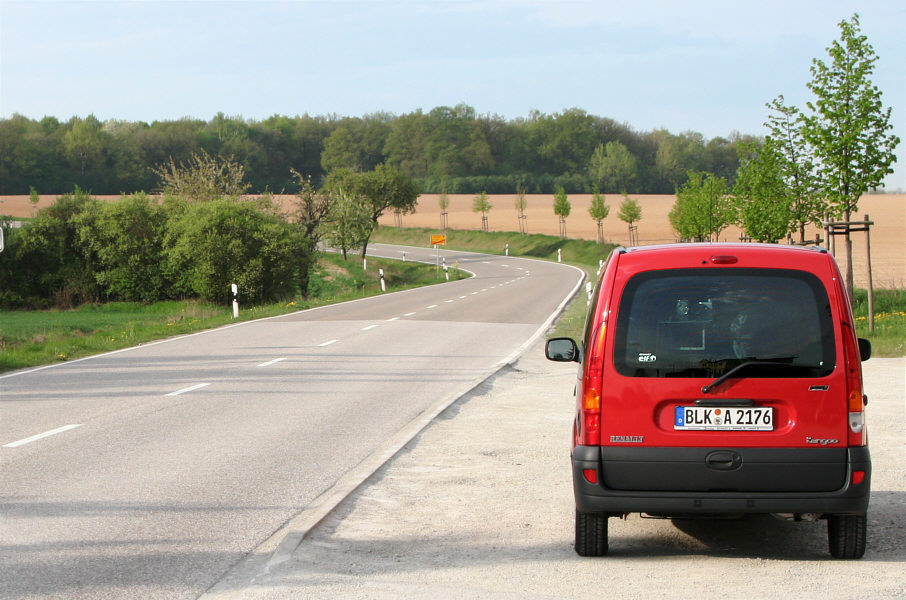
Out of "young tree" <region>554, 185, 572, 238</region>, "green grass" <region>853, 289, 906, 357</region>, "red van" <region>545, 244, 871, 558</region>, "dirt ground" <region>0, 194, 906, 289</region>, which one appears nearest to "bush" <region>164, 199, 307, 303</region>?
"dirt ground" <region>0, 194, 906, 289</region>

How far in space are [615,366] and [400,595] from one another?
5.69 feet

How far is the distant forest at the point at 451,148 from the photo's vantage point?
138125mm

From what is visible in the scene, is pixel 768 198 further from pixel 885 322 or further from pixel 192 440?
pixel 192 440

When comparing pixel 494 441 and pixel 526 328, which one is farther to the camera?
pixel 526 328

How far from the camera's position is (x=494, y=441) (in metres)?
10.2

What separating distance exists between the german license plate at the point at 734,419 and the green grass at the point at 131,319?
581 inches

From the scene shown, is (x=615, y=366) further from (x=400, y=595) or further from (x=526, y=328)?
(x=526, y=328)

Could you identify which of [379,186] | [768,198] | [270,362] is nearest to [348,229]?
[379,186]

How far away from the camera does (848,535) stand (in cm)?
601

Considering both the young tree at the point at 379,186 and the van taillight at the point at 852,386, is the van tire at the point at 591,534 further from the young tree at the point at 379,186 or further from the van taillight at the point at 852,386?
the young tree at the point at 379,186

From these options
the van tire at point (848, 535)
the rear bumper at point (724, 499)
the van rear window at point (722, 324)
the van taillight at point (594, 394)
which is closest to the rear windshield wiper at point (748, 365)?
the van rear window at point (722, 324)

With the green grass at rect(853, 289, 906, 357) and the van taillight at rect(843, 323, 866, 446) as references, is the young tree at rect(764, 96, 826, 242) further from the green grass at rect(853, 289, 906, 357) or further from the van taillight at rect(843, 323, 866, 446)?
the van taillight at rect(843, 323, 866, 446)

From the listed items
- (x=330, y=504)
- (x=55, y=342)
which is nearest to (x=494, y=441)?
(x=330, y=504)

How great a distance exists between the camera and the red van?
231 inches
